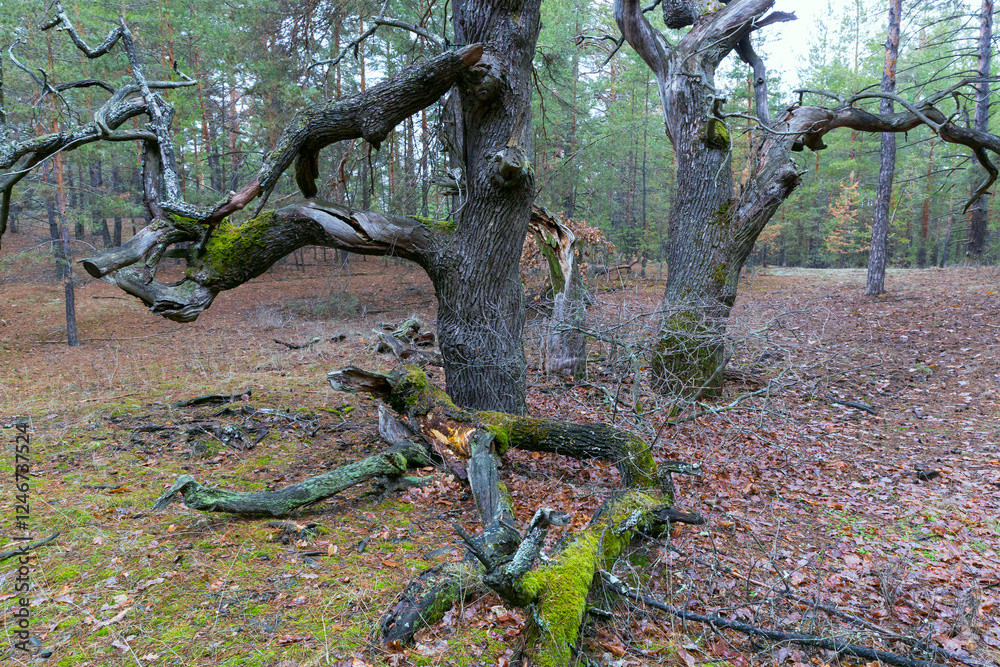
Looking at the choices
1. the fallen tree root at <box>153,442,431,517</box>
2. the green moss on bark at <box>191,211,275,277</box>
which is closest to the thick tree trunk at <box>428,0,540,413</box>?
the fallen tree root at <box>153,442,431,517</box>

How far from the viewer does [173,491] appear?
147 inches

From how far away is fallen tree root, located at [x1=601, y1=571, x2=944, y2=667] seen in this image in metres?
2.74

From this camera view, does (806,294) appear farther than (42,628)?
Yes

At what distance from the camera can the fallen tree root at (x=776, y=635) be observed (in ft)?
9.00

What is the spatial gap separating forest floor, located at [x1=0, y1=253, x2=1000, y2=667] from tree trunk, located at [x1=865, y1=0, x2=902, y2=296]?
5116 millimetres

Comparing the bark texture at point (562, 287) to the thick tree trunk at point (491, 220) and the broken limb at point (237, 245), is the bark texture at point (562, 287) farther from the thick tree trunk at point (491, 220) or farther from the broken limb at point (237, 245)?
the broken limb at point (237, 245)

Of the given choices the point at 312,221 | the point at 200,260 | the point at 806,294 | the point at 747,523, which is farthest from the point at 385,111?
the point at 806,294

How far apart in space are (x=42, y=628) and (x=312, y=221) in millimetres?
3664

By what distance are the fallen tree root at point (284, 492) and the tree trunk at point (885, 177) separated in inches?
593

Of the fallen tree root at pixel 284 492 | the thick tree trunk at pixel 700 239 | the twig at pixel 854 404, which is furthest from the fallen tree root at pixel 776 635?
the twig at pixel 854 404

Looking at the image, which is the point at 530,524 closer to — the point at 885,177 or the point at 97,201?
the point at 885,177

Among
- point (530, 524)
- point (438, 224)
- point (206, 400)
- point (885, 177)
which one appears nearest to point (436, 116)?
point (438, 224)

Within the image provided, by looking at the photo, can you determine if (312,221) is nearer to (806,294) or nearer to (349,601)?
(349,601)

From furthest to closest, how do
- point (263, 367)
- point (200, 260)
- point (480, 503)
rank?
point (263, 367) < point (200, 260) < point (480, 503)
